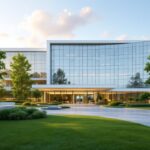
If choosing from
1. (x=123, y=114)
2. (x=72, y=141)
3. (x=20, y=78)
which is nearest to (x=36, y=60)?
(x=20, y=78)

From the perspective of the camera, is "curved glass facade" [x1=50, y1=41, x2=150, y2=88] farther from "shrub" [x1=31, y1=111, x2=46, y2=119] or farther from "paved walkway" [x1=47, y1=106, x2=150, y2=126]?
"shrub" [x1=31, y1=111, x2=46, y2=119]

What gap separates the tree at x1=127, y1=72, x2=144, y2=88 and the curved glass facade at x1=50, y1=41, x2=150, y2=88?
107cm

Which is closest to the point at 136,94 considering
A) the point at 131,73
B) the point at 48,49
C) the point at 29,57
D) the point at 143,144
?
the point at 131,73

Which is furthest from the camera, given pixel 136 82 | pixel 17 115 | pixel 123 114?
pixel 136 82

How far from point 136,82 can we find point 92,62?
1240 centimetres

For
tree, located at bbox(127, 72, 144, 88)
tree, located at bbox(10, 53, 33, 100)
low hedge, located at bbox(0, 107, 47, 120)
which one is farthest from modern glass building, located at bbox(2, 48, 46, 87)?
low hedge, located at bbox(0, 107, 47, 120)

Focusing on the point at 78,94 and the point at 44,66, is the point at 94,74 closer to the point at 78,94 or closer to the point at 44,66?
the point at 78,94

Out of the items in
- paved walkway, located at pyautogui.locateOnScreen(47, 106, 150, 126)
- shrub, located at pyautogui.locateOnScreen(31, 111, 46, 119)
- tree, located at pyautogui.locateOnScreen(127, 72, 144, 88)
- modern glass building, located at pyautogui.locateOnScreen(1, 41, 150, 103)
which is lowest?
paved walkway, located at pyautogui.locateOnScreen(47, 106, 150, 126)

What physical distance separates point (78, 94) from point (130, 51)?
17025 millimetres

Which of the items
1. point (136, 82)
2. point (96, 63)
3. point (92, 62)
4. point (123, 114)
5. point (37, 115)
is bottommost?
point (123, 114)

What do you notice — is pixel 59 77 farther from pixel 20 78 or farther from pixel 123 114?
pixel 123 114

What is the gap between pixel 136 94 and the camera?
70812 millimetres

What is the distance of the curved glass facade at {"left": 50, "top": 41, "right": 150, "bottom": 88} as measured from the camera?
7744 cm

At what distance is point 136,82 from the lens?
75.1 m
